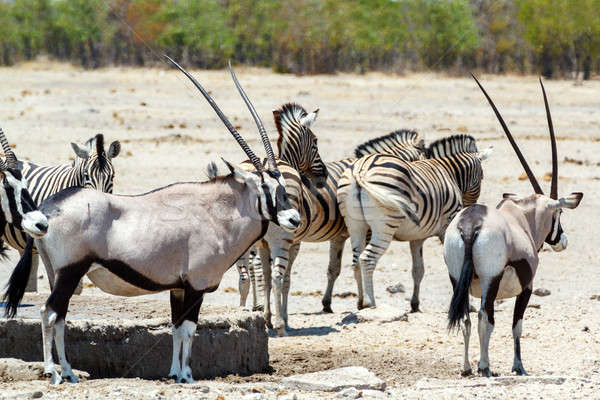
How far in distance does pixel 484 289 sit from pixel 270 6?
127ft

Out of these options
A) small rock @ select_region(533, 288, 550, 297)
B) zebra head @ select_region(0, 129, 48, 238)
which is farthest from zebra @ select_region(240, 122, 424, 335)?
zebra head @ select_region(0, 129, 48, 238)

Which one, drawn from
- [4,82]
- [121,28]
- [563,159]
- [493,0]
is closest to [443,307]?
[563,159]

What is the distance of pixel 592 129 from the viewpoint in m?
25.0

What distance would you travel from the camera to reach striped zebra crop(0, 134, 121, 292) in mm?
9836

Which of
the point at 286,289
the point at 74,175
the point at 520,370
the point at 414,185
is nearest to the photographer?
the point at 520,370

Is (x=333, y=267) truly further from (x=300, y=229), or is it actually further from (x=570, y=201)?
(x=570, y=201)

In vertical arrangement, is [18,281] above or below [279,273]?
above

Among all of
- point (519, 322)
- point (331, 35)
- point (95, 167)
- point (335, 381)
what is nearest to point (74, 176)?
point (95, 167)

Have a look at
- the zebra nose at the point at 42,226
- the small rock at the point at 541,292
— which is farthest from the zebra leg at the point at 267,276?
the zebra nose at the point at 42,226

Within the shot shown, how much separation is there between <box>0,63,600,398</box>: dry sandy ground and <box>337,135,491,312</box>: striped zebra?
706 mm

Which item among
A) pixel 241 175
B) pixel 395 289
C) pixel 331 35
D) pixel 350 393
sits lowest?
pixel 395 289

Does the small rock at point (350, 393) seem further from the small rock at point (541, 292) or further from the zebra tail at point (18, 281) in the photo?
the small rock at point (541, 292)

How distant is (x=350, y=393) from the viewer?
263 inches

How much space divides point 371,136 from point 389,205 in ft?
41.2
